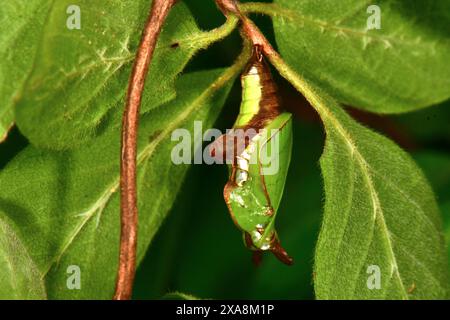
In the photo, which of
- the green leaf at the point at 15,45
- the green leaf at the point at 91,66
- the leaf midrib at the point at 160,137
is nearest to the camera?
the green leaf at the point at 91,66

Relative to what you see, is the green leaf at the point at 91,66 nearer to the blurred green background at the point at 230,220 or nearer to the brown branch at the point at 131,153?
the brown branch at the point at 131,153

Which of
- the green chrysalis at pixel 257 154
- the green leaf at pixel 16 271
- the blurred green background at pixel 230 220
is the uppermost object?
the green chrysalis at pixel 257 154

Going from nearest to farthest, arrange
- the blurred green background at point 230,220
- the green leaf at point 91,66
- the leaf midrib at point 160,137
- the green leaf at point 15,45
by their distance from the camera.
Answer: the green leaf at point 91,66
the green leaf at point 15,45
the leaf midrib at point 160,137
the blurred green background at point 230,220

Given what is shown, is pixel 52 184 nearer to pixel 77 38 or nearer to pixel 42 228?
pixel 42 228

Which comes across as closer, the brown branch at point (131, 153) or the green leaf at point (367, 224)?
the brown branch at point (131, 153)

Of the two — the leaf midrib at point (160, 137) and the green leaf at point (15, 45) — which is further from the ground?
the green leaf at point (15, 45)

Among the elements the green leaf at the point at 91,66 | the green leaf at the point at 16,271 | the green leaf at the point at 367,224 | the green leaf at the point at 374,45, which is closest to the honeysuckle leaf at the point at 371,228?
the green leaf at the point at 367,224

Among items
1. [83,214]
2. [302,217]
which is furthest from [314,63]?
[302,217]

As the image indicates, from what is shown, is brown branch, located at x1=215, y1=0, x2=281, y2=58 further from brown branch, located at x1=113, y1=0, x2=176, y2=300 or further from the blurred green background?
the blurred green background

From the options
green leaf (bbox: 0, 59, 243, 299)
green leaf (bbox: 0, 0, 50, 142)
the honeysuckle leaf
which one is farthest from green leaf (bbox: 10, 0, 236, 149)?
the honeysuckle leaf

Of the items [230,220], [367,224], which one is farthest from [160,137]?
[230,220]
